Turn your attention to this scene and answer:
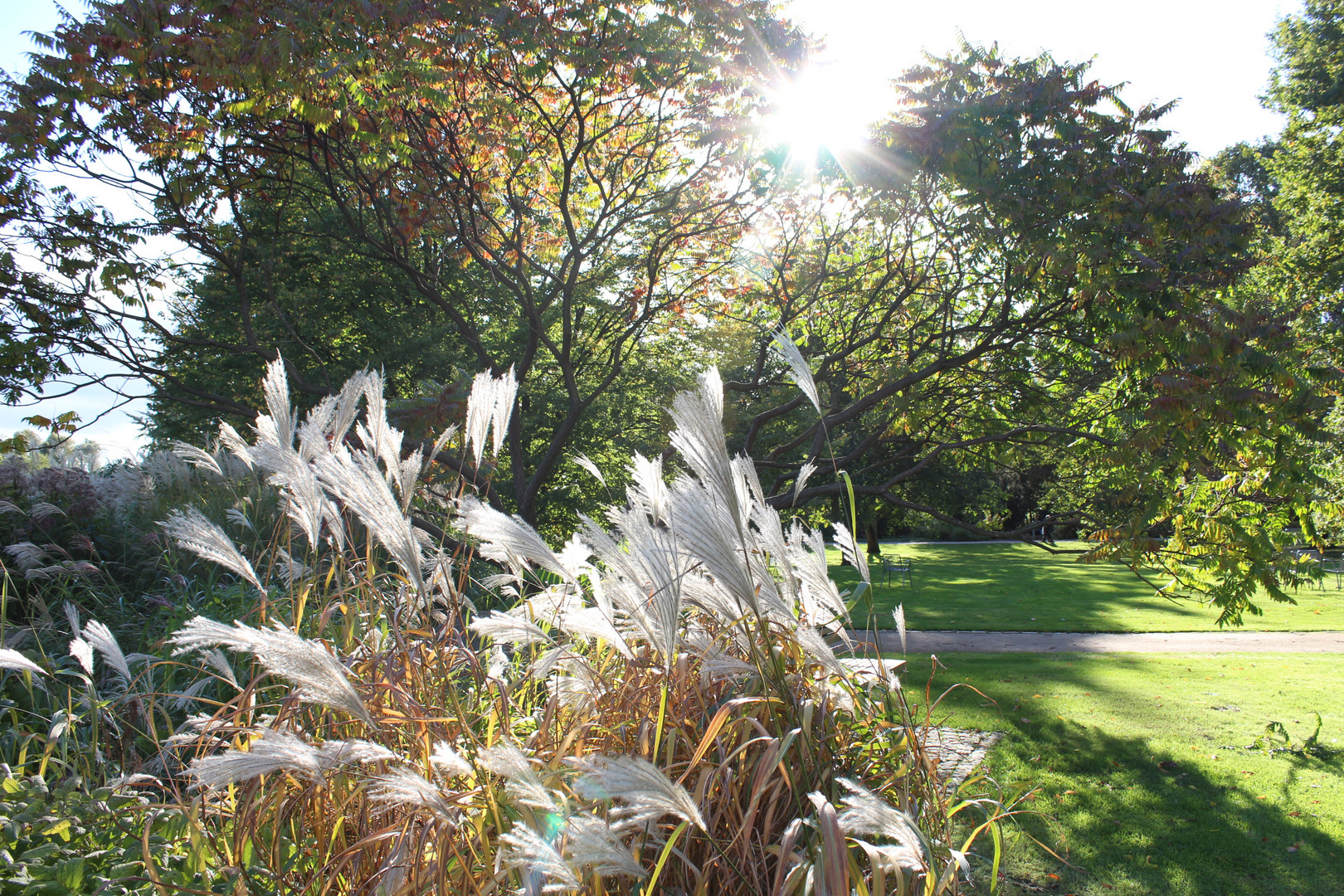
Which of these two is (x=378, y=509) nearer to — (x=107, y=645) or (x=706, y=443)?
(x=706, y=443)

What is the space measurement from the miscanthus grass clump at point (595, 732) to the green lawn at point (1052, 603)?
6.72 metres

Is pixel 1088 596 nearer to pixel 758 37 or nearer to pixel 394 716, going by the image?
pixel 758 37

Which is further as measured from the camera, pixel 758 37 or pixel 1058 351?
pixel 1058 351

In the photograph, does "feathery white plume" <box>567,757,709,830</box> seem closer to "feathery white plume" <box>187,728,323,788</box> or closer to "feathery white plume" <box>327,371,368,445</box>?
"feathery white plume" <box>187,728,323,788</box>

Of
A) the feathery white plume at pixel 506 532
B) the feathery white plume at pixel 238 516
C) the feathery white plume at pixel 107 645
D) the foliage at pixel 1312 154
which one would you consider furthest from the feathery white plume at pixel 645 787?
the foliage at pixel 1312 154

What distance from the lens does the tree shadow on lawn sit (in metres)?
3.25

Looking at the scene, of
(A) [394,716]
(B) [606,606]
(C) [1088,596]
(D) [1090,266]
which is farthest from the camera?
(C) [1088,596]

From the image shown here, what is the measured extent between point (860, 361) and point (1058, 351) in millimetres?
2023

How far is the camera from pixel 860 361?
853 centimetres

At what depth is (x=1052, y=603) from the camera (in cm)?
1407

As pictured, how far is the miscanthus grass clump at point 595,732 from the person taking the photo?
1.21m

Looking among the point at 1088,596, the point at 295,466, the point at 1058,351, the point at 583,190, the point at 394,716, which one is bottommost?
the point at 1088,596

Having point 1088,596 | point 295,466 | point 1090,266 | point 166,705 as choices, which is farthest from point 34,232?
point 1088,596

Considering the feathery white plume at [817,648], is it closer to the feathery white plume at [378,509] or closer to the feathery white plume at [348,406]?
the feathery white plume at [378,509]
